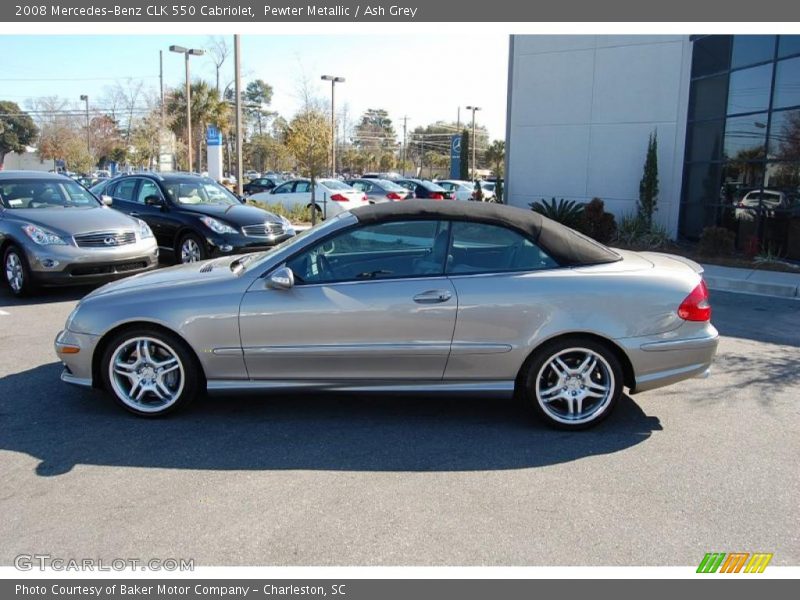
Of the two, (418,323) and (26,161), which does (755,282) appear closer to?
(418,323)

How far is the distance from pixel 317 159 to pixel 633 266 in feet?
49.4

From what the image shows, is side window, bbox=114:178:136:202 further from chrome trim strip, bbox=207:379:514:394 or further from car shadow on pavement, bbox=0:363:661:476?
chrome trim strip, bbox=207:379:514:394

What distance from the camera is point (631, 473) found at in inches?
156

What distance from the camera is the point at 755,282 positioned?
1073 cm

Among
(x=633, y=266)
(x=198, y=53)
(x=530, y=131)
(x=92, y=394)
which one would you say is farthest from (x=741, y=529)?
(x=198, y=53)

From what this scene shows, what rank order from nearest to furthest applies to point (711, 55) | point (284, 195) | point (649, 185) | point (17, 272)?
point (17, 272)
point (711, 55)
point (649, 185)
point (284, 195)

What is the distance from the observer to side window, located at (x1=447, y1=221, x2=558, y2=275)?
456 centimetres

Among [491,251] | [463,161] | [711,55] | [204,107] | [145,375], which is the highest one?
[204,107]

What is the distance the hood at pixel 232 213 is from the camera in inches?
421

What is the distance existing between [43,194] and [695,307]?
8896 millimetres

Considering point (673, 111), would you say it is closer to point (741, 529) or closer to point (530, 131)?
point (530, 131)

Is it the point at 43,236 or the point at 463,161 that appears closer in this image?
the point at 43,236

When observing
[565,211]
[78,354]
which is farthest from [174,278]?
[565,211]

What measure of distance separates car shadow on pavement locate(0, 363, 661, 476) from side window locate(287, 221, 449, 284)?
1031 millimetres
